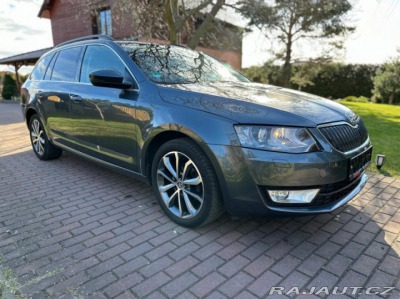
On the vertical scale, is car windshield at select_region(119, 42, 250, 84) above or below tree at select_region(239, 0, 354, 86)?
below

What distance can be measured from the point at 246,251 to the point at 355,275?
81 cm

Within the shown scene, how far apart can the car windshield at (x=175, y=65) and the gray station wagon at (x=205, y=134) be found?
0.02 metres

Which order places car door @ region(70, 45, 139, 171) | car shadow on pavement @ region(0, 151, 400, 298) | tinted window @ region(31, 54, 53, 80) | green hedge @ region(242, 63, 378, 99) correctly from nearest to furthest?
car shadow on pavement @ region(0, 151, 400, 298), car door @ region(70, 45, 139, 171), tinted window @ region(31, 54, 53, 80), green hedge @ region(242, 63, 378, 99)

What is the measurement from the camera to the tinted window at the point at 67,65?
13.1 ft

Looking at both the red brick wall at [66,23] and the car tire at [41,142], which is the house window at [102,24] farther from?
the car tire at [41,142]

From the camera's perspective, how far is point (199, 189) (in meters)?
2.71

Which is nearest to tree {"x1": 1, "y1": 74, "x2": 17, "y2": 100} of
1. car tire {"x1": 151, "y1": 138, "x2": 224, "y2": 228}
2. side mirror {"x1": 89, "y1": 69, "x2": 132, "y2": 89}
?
side mirror {"x1": 89, "y1": 69, "x2": 132, "y2": 89}

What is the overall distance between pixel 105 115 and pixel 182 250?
1700 millimetres

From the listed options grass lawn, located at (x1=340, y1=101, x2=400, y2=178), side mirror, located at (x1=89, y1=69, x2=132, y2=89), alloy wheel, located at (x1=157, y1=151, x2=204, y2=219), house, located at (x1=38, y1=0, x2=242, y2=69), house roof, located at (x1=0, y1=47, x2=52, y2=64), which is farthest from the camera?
house roof, located at (x1=0, y1=47, x2=52, y2=64)

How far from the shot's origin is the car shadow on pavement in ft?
7.02

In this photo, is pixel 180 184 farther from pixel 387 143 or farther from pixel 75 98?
pixel 387 143

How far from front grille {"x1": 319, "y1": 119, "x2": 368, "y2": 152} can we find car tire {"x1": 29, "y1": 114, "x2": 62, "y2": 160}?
14.1 feet

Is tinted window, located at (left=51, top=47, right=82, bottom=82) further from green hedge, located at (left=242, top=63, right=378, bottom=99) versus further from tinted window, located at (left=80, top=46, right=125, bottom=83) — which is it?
green hedge, located at (left=242, top=63, right=378, bottom=99)

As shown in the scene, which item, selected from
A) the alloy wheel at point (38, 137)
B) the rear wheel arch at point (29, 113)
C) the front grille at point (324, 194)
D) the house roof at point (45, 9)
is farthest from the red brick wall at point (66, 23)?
the front grille at point (324, 194)
